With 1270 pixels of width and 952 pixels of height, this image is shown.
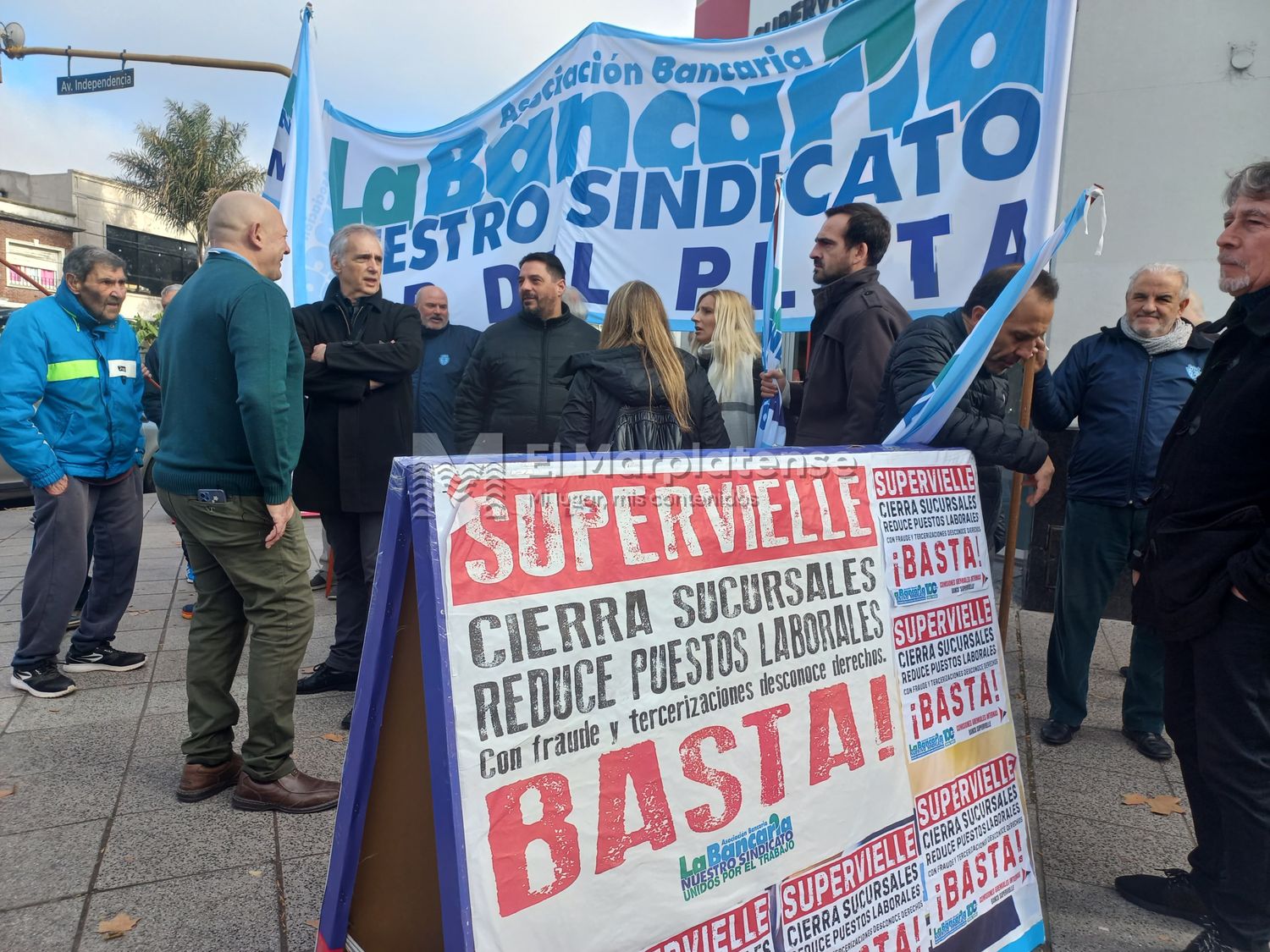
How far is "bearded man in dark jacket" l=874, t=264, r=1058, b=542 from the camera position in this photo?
2.69 meters

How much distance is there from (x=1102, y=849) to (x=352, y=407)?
3.37 meters

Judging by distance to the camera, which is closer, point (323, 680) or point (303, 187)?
point (323, 680)

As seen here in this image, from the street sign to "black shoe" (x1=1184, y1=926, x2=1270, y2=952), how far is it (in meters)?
13.5

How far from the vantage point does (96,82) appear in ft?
36.9

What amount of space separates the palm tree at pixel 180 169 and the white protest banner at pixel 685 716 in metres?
45.4

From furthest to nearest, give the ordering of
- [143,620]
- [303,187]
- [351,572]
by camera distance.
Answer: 1. [143,620]
2. [303,187]
3. [351,572]

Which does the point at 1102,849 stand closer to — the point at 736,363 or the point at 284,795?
the point at 736,363

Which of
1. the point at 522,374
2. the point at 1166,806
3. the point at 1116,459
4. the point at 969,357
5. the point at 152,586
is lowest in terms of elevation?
the point at 152,586

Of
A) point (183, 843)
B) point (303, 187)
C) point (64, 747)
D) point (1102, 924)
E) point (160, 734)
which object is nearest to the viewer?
point (1102, 924)

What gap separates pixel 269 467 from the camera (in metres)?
2.83

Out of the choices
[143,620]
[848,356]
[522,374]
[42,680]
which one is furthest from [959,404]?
[143,620]

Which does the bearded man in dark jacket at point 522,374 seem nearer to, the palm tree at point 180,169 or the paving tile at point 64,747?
the paving tile at point 64,747

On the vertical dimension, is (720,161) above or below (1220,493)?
above

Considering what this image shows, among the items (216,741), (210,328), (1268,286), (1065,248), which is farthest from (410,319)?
(1065,248)
